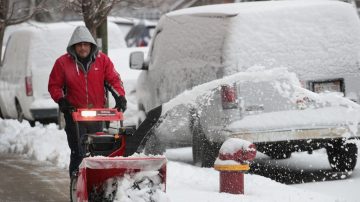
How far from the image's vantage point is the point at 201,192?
831 cm

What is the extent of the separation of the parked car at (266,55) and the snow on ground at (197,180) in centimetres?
54

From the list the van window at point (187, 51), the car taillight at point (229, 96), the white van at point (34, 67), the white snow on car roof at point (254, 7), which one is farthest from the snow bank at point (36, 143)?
the white snow on car roof at point (254, 7)

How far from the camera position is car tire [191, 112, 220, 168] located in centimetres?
1029

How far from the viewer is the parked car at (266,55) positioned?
32.1 ft

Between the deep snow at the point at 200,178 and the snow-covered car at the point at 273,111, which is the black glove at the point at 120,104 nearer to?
the deep snow at the point at 200,178

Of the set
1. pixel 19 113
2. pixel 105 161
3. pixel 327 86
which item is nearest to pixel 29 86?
pixel 19 113

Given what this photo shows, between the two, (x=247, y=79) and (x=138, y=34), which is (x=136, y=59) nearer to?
(x=247, y=79)

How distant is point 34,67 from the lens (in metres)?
16.2

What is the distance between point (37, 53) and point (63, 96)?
899cm

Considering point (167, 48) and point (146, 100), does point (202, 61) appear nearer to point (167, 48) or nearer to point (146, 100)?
point (167, 48)

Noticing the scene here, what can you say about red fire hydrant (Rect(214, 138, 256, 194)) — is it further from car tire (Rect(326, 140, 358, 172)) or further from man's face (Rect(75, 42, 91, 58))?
car tire (Rect(326, 140, 358, 172))

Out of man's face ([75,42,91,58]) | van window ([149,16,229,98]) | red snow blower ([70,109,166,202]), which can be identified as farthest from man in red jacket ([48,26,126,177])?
van window ([149,16,229,98])

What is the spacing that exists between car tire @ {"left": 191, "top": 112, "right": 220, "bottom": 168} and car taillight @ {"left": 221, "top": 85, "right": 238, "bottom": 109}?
62 cm

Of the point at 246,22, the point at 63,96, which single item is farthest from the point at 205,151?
the point at 63,96
